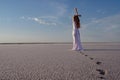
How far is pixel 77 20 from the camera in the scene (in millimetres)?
7395

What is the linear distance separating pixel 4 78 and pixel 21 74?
10.7 inches

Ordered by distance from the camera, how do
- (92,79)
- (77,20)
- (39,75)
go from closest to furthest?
(92,79) < (39,75) < (77,20)

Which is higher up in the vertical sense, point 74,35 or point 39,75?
point 74,35

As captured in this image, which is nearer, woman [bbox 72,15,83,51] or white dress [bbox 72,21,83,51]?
woman [bbox 72,15,83,51]

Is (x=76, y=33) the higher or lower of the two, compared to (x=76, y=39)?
higher

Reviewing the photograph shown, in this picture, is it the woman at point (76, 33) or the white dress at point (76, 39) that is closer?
the woman at point (76, 33)

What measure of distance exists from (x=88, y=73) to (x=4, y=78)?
1.08m

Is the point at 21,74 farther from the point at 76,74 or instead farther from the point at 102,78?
the point at 102,78

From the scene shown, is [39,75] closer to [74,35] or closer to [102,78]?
[102,78]

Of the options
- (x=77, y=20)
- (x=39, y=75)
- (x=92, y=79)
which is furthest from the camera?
(x=77, y=20)

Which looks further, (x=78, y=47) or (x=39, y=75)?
(x=78, y=47)

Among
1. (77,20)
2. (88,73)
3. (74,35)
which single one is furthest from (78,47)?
(88,73)

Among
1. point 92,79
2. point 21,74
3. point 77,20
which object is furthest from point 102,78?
point 77,20

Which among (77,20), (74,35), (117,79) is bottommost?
(117,79)
